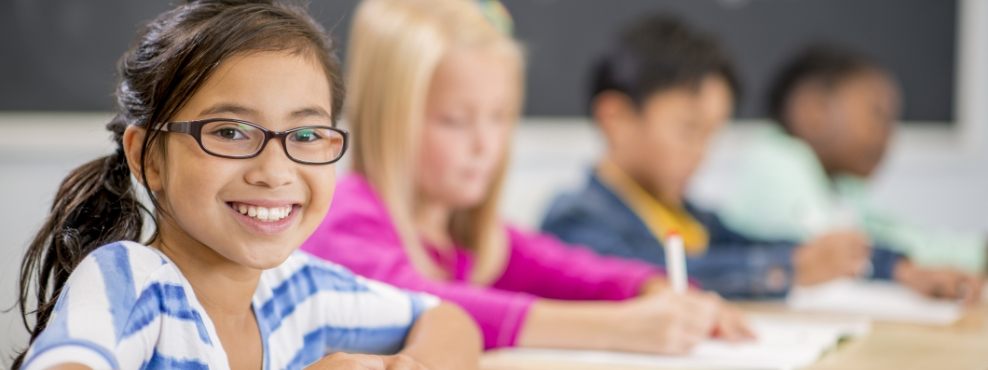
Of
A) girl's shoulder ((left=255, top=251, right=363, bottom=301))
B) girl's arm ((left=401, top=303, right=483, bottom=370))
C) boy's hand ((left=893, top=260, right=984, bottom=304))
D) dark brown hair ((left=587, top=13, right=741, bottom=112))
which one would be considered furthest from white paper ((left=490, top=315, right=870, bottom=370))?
dark brown hair ((left=587, top=13, right=741, bottom=112))

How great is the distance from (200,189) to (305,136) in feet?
0.24

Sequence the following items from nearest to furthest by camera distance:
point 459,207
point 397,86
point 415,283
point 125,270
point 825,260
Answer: point 125,270
point 415,283
point 397,86
point 459,207
point 825,260

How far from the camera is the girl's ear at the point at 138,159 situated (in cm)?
65

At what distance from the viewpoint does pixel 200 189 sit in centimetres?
64

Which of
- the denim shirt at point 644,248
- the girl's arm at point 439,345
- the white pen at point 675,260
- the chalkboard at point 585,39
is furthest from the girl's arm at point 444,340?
the chalkboard at point 585,39

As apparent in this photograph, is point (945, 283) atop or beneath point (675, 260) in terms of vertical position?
atop

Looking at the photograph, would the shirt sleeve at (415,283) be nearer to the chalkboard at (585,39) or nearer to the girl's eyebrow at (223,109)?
the girl's eyebrow at (223,109)

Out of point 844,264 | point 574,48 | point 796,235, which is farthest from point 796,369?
point 574,48

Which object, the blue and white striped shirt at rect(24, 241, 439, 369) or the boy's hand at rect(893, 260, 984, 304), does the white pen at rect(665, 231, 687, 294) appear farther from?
the boy's hand at rect(893, 260, 984, 304)

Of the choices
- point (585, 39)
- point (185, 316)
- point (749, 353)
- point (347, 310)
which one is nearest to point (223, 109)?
point (185, 316)

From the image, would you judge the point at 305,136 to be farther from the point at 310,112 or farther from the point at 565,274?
the point at 565,274

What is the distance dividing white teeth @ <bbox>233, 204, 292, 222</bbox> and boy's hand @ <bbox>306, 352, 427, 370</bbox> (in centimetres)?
9

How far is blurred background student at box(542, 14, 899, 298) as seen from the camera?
1.51 metres

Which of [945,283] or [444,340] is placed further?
[945,283]
